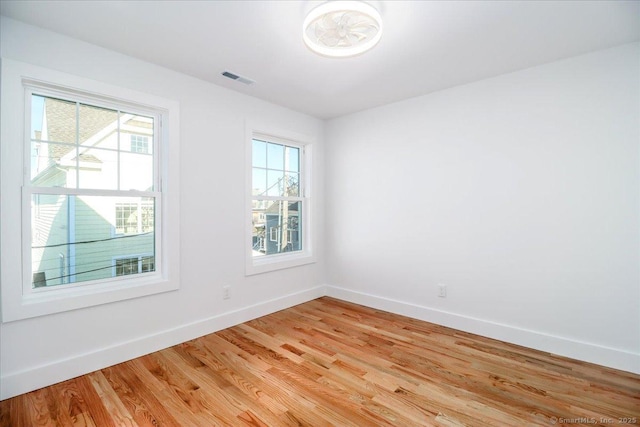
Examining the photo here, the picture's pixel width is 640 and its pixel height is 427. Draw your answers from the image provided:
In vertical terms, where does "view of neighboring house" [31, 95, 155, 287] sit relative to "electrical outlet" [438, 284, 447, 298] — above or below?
above

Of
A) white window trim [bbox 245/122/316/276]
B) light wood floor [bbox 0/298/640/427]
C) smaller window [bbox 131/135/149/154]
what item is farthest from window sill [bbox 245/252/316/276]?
smaller window [bbox 131/135/149/154]

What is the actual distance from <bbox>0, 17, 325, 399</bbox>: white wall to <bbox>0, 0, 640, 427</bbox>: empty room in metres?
0.02

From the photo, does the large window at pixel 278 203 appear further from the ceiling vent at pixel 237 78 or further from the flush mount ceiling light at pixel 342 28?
the flush mount ceiling light at pixel 342 28

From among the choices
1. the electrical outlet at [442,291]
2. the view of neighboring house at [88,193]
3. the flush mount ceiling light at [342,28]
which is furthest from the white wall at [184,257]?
the electrical outlet at [442,291]

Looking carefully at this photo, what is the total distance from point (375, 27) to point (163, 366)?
9.68 ft

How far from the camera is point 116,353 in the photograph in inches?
94.2

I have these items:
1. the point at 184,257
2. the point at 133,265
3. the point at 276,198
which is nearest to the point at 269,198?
the point at 276,198

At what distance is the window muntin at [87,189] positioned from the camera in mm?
2201

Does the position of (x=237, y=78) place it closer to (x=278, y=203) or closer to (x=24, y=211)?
(x=278, y=203)

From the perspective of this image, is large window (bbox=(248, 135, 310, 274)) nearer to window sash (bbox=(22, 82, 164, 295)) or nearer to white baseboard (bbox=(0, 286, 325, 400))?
white baseboard (bbox=(0, 286, 325, 400))

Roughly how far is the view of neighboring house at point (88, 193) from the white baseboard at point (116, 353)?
59 centimetres

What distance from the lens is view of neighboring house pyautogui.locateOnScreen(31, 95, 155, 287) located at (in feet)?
7.25

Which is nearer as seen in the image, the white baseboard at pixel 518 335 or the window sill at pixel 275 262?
the white baseboard at pixel 518 335

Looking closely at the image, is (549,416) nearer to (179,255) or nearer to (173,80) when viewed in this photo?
(179,255)
